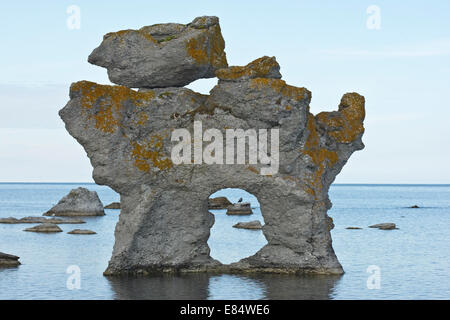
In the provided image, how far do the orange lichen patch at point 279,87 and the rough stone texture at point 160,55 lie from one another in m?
2.19

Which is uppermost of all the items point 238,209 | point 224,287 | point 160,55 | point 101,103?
point 160,55

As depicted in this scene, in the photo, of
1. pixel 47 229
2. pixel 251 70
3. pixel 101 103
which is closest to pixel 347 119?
pixel 251 70

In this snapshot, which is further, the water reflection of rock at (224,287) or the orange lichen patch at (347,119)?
the orange lichen patch at (347,119)

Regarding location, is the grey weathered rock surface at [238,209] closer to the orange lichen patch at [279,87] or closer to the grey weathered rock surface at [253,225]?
the grey weathered rock surface at [253,225]

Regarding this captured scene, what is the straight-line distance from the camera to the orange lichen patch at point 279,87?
24.3m

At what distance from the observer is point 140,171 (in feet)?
80.6

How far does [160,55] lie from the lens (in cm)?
2503

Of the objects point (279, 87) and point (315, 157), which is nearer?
point (279, 87)

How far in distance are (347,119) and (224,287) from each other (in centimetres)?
859

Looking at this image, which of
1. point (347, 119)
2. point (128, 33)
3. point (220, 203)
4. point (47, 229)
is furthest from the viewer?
point (220, 203)

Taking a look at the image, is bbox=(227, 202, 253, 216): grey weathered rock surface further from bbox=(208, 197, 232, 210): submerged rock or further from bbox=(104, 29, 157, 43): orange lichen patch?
bbox=(104, 29, 157, 43): orange lichen patch

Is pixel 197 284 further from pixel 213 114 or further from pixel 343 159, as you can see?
pixel 343 159

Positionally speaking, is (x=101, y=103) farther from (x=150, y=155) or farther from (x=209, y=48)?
(x=209, y=48)

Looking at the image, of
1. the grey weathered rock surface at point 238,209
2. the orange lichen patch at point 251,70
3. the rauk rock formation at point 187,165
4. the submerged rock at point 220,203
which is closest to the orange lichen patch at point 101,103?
the rauk rock formation at point 187,165
